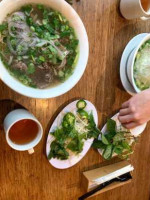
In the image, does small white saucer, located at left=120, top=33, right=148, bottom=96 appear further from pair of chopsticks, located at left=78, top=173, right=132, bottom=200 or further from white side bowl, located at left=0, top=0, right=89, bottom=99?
pair of chopsticks, located at left=78, top=173, right=132, bottom=200

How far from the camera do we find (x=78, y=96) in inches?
52.8

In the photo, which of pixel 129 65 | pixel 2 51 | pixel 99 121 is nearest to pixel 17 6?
pixel 2 51

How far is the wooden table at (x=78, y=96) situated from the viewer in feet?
4.10

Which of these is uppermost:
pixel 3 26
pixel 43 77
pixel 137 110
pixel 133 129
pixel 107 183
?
pixel 3 26

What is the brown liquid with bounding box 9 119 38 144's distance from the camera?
1170 millimetres

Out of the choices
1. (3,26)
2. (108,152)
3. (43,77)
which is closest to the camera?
(3,26)

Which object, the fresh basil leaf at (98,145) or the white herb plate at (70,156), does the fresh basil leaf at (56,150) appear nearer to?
the white herb plate at (70,156)

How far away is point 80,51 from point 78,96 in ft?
0.89

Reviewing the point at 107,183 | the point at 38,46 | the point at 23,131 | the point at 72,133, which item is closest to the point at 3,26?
the point at 38,46

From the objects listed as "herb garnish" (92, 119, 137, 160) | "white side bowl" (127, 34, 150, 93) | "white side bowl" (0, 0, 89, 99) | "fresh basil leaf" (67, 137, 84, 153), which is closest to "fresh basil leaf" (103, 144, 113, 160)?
"herb garnish" (92, 119, 137, 160)

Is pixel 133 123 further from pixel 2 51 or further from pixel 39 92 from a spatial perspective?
pixel 2 51

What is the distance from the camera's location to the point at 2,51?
104cm

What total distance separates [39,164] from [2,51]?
0.62 m

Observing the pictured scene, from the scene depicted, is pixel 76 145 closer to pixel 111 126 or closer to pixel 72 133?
pixel 72 133
